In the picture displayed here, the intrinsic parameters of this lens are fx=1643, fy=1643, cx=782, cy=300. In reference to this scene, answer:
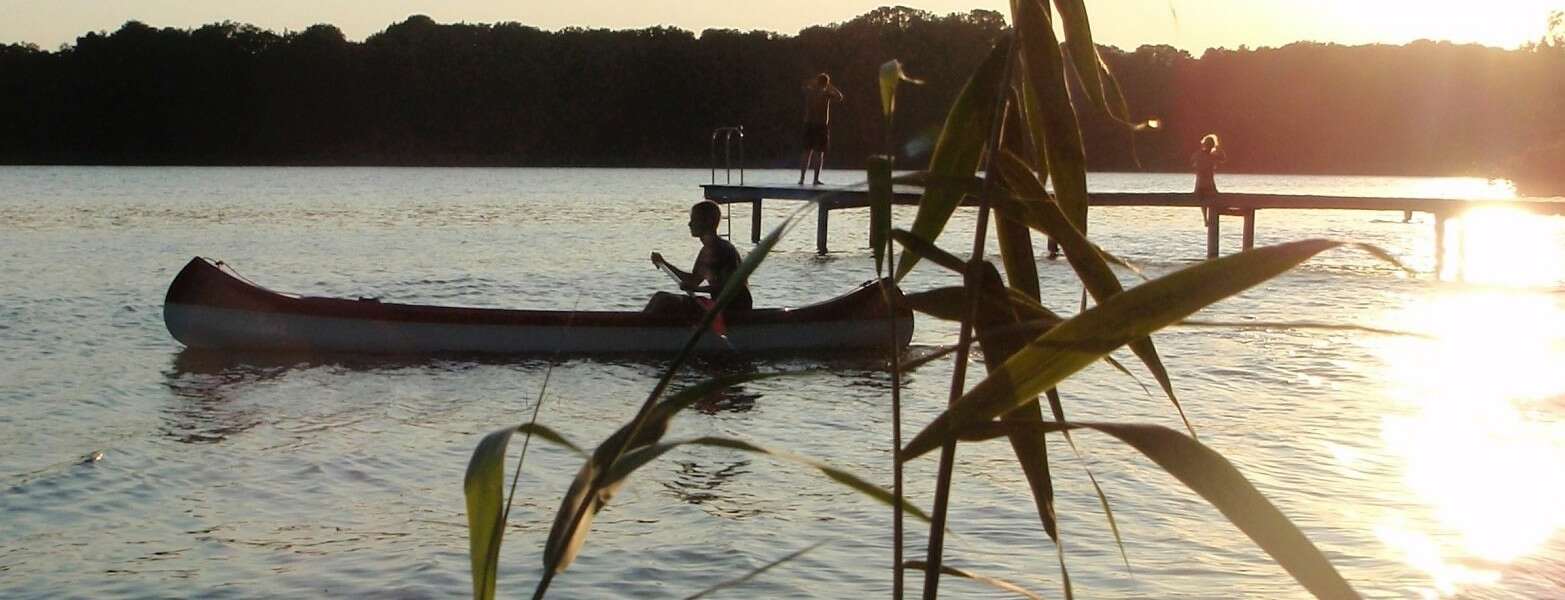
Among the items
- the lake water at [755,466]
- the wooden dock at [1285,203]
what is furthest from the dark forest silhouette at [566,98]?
the lake water at [755,466]

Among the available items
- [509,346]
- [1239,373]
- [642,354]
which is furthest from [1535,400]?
[509,346]

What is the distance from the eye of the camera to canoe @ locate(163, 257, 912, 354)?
11977 millimetres

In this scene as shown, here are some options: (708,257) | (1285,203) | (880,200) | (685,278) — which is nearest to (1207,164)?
(1285,203)

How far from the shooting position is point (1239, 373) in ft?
39.0

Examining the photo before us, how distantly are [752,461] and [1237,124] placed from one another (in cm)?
8454

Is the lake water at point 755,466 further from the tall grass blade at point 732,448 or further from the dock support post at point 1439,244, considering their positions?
the dock support post at point 1439,244

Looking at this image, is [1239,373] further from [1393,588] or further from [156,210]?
[156,210]

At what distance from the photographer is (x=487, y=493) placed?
108 centimetres

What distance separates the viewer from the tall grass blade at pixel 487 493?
1062 mm

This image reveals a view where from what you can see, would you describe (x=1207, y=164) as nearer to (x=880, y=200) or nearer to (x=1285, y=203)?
(x=1285, y=203)

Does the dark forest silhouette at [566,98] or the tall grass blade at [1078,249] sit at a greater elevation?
the dark forest silhouette at [566,98]

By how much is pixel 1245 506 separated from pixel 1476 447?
8370 mm

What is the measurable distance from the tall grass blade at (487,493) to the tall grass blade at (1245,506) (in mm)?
371

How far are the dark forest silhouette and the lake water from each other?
6871 cm
